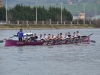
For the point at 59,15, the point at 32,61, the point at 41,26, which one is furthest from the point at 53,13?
the point at 32,61

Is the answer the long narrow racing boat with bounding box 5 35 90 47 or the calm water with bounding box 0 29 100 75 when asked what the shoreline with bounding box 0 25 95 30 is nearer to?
the long narrow racing boat with bounding box 5 35 90 47

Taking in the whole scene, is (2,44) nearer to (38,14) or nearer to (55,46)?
(55,46)

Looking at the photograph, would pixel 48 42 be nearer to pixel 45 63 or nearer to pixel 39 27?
pixel 45 63

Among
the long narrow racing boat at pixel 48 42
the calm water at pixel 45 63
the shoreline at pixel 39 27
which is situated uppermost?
the shoreline at pixel 39 27

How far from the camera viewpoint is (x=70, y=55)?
1927 inches

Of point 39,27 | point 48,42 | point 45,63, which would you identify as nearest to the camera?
point 45,63

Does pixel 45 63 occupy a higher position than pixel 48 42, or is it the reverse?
pixel 48 42

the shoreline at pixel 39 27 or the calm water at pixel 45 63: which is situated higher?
the shoreline at pixel 39 27

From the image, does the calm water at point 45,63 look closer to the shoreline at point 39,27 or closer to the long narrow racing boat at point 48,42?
the long narrow racing boat at point 48,42

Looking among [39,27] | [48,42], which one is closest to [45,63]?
[48,42]

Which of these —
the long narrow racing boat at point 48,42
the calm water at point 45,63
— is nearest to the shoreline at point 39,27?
the long narrow racing boat at point 48,42

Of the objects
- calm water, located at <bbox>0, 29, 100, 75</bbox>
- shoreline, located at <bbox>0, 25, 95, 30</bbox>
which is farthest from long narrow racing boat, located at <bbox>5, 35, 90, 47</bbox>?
shoreline, located at <bbox>0, 25, 95, 30</bbox>

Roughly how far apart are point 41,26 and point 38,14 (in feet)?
35.2

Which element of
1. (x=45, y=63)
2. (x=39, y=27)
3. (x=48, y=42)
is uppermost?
(x=39, y=27)
